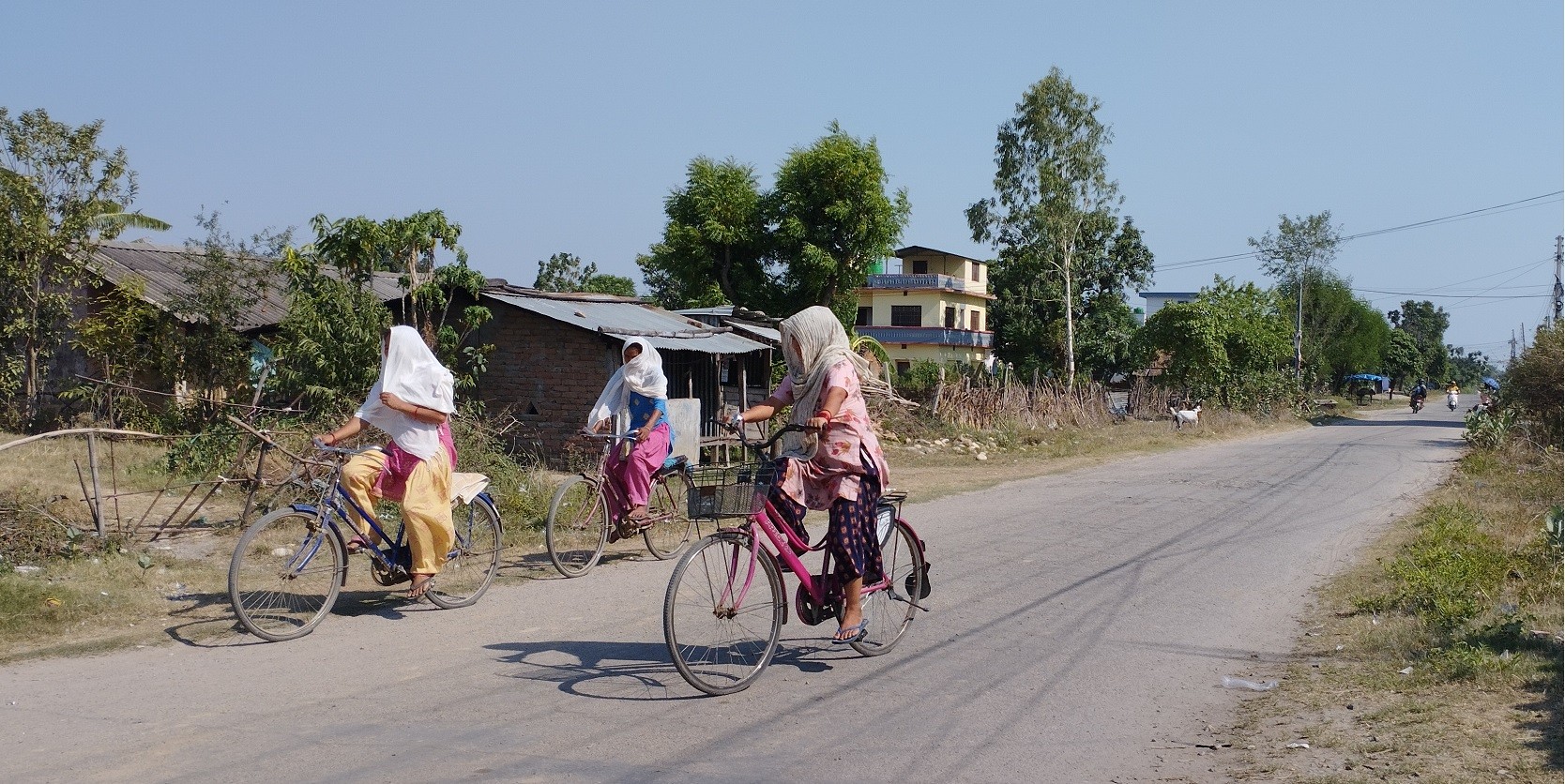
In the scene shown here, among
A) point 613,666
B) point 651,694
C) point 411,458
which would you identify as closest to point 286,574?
point 411,458

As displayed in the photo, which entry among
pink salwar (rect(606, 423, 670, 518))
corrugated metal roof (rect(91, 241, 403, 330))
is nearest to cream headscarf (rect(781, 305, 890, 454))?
pink salwar (rect(606, 423, 670, 518))

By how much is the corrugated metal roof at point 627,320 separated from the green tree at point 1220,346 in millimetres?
22169

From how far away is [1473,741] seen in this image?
4945 millimetres

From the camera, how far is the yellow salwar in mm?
7184

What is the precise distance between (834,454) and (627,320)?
1445 centimetres

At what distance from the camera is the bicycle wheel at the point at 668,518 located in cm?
982

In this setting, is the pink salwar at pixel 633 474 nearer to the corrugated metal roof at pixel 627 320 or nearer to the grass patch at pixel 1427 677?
the grass patch at pixel 1427 677

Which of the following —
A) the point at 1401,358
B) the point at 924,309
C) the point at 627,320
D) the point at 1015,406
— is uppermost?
the point at 924,309

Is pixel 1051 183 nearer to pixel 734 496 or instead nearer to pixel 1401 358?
pixel 734 496

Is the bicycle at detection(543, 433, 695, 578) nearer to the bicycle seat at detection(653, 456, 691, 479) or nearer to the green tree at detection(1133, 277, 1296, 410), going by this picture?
the bicycle seat at detection(653, 456, 691, 479)

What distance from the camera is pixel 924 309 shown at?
67.4 metres

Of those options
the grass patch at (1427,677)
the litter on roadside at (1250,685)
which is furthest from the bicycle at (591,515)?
the grass patch at (1427,677)

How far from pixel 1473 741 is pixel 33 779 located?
18.7 ft

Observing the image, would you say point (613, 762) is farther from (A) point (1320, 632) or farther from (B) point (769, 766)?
(A) point (1320, 632)
